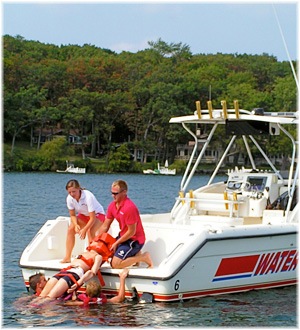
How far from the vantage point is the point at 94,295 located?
41.5 feet

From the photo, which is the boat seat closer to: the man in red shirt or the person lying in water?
the man in red shirt

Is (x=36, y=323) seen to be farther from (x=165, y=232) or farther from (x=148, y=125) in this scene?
(x=148, y=125)

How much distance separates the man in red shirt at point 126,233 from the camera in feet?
42.4

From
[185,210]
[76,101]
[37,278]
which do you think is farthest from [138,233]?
[76,101]

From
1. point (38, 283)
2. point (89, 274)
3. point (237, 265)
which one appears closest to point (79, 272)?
point (89, 274)

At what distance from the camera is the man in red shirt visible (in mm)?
12938

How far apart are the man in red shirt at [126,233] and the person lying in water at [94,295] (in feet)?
1.02

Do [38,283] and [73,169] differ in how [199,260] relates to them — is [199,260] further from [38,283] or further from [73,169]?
[73,169]

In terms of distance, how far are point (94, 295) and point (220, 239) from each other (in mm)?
1964

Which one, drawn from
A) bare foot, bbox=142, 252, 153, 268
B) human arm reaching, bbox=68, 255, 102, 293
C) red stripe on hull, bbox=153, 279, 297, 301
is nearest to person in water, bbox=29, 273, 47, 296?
human arm reaching, bbox=68, 255, 102, 293

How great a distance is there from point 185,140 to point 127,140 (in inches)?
445

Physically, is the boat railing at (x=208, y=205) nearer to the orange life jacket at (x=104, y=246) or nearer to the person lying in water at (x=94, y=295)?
the orange life jacket at (x=104, y=246)

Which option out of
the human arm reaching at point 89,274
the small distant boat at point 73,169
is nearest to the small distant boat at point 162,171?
the small distant boat at point 73,169

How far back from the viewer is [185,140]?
92500mm
